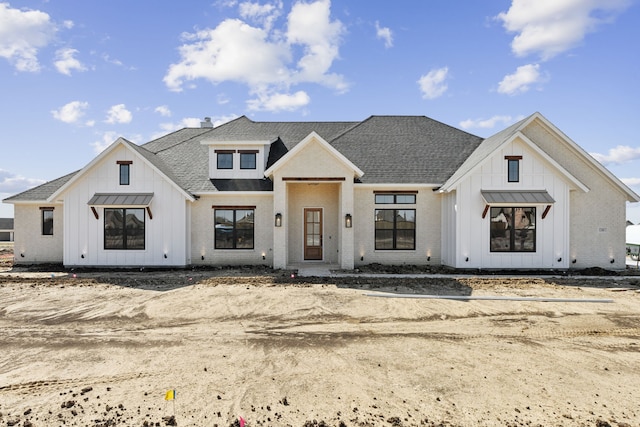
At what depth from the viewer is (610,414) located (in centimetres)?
438

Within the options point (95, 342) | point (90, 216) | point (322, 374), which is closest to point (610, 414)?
point (322, 374)

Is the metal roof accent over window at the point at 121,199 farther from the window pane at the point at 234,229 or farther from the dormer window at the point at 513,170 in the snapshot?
the dormer window at the point at 513,170

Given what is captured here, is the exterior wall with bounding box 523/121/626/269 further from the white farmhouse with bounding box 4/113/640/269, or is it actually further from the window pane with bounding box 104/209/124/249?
the window pane with bounding box 104/209/124/249

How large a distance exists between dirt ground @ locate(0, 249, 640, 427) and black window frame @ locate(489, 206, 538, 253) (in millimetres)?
3502

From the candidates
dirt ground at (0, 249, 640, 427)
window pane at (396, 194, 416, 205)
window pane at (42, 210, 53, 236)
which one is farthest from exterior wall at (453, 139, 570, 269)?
window pane at (42, 210, 53, 236)

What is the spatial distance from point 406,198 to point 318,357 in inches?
429

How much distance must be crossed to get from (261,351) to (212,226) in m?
10.3

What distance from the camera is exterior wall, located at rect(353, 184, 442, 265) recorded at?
1542cm

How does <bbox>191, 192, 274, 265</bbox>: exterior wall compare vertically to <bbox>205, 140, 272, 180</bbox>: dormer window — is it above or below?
below

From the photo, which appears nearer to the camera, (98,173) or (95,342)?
(95,342)

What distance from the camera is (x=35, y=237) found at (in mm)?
16359

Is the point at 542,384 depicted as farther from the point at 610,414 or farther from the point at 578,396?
the point at 610,414

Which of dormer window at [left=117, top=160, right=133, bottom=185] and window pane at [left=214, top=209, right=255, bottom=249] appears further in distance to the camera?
window pane at [left=214, top=209, right=255, bottom=249]

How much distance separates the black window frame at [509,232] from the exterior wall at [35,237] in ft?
66.2
